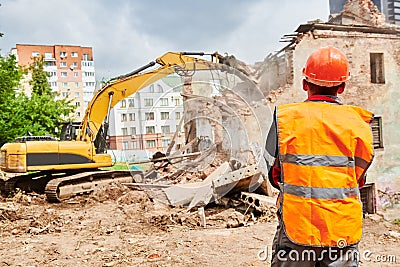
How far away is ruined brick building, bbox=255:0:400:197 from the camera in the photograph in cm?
1208

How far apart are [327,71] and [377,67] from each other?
12789 millimetres

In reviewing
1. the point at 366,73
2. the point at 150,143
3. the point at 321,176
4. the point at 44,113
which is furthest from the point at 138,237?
the point at 44,113

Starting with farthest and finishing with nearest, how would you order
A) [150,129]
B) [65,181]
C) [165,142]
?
[165,142] → [150,129] → [65,181]

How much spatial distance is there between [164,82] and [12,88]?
1052 cm

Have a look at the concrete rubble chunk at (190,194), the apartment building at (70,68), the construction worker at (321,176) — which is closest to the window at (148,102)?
the concrete rubble chunk at (190,194)

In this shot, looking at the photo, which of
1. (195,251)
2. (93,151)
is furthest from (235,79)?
(195,251)

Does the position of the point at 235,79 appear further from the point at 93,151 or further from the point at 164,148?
the point at 93,151

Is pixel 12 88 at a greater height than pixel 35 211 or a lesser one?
greater

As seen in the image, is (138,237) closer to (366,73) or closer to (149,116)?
(149,116)

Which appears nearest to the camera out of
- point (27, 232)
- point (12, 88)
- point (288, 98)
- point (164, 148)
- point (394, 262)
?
point (394, 262)

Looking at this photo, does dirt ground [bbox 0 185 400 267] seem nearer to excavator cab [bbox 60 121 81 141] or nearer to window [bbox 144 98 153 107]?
excavator cab [bbox 60 121 81 141]

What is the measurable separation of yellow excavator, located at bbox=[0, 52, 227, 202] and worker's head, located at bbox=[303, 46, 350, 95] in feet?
23.4

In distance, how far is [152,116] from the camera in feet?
31.5

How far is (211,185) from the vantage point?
7504 millimetres
